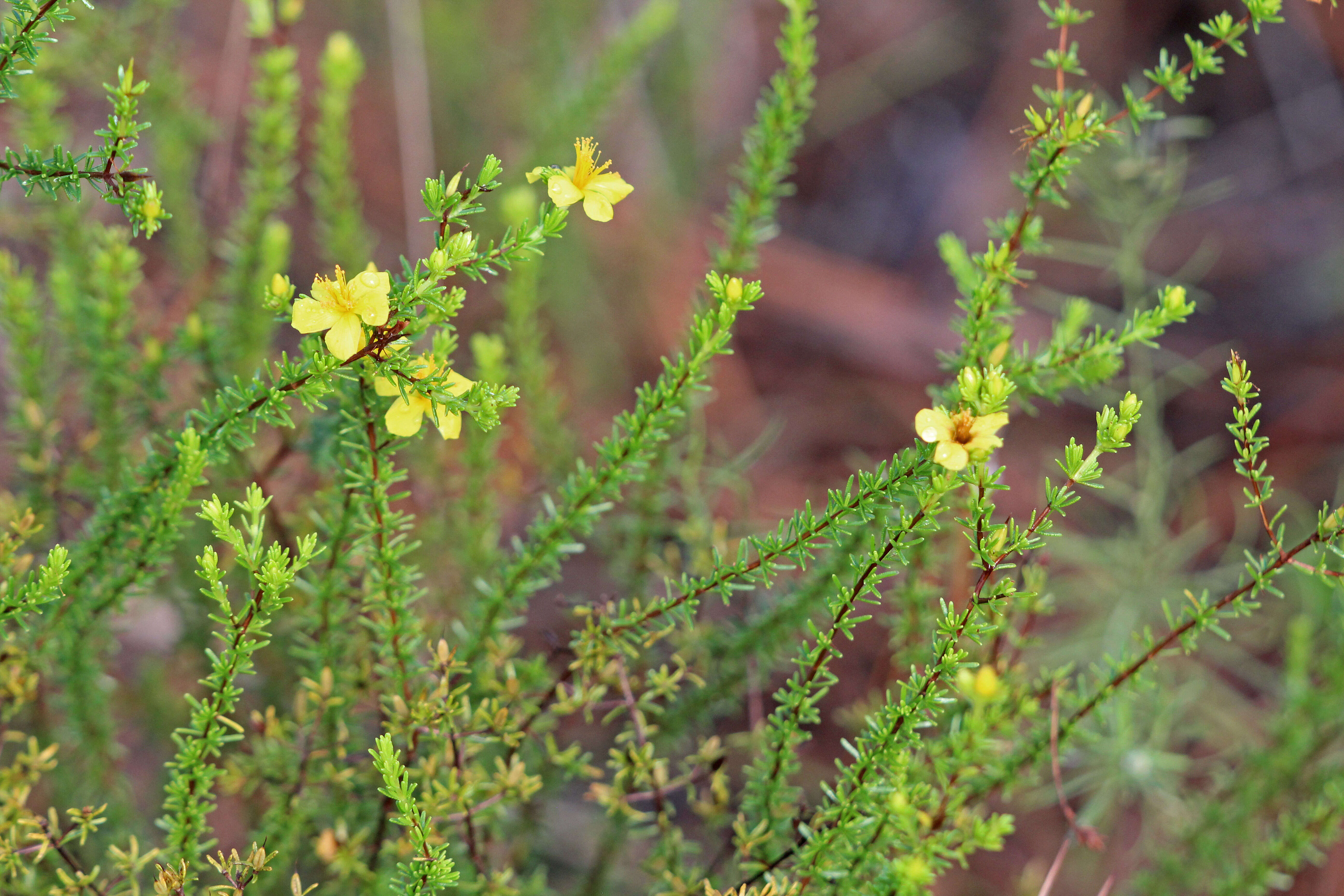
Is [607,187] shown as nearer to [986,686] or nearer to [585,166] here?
[585,166]

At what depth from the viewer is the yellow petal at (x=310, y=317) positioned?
32.0 inches

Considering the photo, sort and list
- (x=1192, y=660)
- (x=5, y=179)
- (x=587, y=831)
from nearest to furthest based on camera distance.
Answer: (x=5, y=179), (x=587, y=831), (x=1192, y=660)

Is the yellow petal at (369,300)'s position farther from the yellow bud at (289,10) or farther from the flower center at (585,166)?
the yellow bud at (289,10)

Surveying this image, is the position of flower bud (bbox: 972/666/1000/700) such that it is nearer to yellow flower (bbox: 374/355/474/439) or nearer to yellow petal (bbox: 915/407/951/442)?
yellow petal (bbox: 915/407/951/442)

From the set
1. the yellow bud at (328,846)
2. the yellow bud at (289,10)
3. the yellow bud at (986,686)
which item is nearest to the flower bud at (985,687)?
the yellow bud at (986,686)

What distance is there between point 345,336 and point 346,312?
Result: 3 cm

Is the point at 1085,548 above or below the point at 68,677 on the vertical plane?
above

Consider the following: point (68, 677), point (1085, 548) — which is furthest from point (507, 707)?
point (1085, 548)

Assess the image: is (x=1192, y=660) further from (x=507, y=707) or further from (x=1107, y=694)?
(x=507, y=707)

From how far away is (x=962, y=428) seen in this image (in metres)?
0.85

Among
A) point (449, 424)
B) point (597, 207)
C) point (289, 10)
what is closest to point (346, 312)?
point (449, 424)

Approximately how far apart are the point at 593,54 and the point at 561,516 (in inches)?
106

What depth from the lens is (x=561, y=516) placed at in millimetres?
1067

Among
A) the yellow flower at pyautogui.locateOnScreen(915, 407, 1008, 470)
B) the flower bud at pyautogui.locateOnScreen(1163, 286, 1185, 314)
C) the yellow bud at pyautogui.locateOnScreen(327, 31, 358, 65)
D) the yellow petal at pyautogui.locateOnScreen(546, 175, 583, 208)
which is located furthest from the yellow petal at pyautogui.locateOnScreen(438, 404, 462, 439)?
the yellow bud at pyautogui.locateOnScreen(327, 31, 358, 65)
